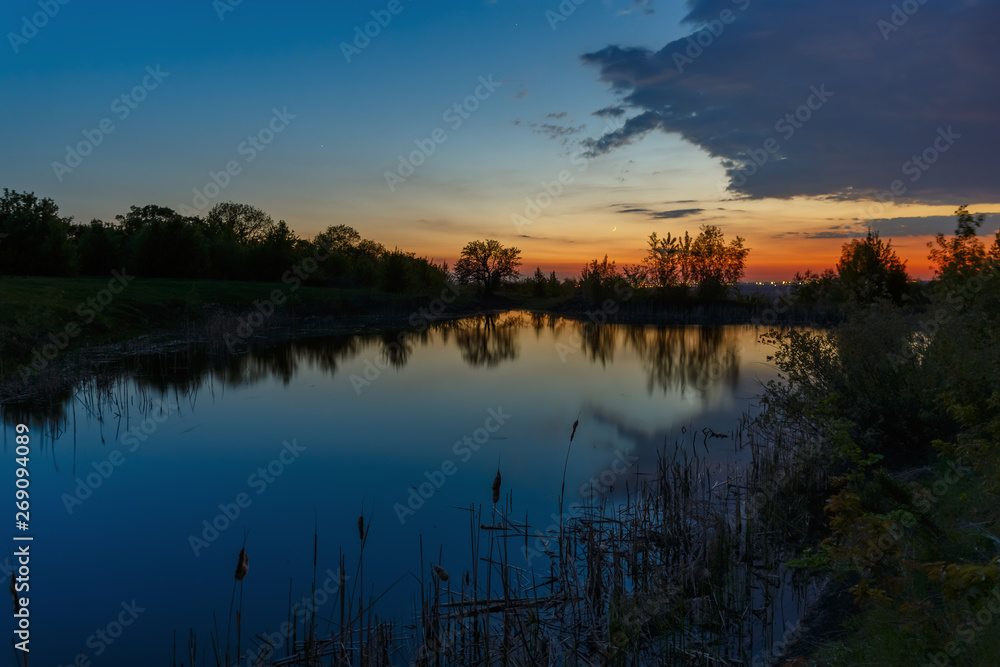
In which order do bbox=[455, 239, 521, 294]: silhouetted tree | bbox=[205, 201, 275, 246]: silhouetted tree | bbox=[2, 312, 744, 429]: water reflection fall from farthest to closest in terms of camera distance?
bbox=[205, 201, 275, 246]: silhouetted tree < bbox=[455, 239, 521, 294]: silhouetted tree < bbox=[2, 312, 744, 429]: water reflection

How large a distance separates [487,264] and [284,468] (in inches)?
2548

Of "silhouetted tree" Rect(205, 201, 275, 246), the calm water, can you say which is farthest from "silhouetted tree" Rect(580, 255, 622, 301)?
"silhouetted tree" Rect(205, 201, 275, 246)

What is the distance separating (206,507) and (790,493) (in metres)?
9.02

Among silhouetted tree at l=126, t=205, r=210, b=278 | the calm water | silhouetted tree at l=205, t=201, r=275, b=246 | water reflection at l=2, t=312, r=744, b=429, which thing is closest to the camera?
the calm water

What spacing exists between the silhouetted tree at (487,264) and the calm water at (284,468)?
5096cm

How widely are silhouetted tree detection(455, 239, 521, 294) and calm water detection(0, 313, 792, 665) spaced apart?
167 feet

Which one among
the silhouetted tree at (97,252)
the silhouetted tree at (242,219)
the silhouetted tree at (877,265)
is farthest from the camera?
the silhouetted tree at (242,219)

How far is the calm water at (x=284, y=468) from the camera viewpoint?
687cm

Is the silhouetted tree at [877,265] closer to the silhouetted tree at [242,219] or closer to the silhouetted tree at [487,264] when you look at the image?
the silhouetted tree at [487,264]

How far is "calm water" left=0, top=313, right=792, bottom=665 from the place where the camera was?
6.87 metres

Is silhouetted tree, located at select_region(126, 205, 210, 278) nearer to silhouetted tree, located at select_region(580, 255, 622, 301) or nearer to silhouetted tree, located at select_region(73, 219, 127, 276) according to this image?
silhouetted tree, located at select_region(73, 219, 127, 276)

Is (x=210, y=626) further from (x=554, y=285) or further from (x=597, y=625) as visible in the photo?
(x=554, y=285)

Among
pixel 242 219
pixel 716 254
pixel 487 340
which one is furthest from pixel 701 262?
pixel 242 219

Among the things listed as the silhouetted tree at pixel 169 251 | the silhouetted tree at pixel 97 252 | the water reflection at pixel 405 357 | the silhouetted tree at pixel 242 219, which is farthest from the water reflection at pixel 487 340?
the silhouetted tree at pixel 242 219
